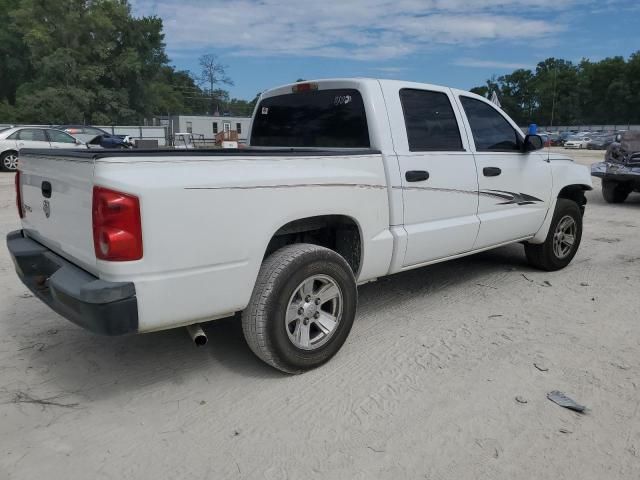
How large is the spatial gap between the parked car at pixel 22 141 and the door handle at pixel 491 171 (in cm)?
1512

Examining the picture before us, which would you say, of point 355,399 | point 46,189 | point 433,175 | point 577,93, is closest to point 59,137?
point 46,189

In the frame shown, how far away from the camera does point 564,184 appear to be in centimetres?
561

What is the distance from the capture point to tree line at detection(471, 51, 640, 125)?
9944 centimetres

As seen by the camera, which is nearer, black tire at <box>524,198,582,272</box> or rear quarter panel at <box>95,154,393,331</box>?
rear quarter panel at <box>95,154,393,331</box>

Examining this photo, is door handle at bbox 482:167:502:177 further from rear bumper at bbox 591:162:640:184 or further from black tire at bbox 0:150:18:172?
black tire at bbox 0:150:18:172

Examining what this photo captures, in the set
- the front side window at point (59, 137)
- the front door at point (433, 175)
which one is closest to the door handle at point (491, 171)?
the front door at point (433, 175)

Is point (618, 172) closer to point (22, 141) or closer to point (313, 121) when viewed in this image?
point (313, 121)

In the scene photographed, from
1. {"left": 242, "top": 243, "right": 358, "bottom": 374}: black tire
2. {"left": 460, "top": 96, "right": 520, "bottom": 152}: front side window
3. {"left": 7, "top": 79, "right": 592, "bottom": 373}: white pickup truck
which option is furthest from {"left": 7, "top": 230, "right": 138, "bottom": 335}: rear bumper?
{"left": 460, "top": 96, "right": 520, "bottom": 152}: front side window

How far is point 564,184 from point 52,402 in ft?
16.3

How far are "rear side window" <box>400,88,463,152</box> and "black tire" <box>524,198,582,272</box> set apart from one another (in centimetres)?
182

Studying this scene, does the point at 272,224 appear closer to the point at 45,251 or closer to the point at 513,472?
the point at 45,251

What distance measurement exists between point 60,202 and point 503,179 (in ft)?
11.8

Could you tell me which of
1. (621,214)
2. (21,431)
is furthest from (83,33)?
(21,431)

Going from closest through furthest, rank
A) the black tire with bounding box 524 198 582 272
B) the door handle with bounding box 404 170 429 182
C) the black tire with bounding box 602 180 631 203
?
the door handle with bounding box 404 170 429 182 < the black tire with bounding box 524 198 582 272 < the black tire with bounding box 602 180 631 203
